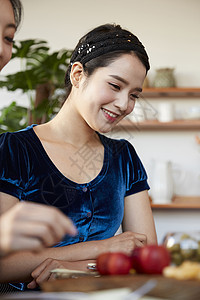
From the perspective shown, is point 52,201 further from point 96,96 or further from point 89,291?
point 89,291

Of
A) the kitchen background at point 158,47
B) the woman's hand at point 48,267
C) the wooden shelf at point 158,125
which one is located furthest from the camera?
the kitchen background at point 158,47

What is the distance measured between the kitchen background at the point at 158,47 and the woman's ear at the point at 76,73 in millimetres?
2202

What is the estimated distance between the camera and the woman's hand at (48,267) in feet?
3.66

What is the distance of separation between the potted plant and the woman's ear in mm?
1334

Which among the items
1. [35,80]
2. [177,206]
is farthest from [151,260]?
[177,206]

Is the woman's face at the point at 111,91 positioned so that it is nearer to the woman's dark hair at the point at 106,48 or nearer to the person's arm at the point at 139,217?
the woman's dark hair at the point at 106,48

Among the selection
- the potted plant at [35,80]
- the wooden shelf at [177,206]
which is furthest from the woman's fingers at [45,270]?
the wooden shelf at [177,206]

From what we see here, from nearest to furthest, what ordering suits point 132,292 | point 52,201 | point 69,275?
point 132,292, point 69,275, point 52,201

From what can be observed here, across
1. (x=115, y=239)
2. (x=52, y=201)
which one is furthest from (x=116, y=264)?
(x=52, y=201)

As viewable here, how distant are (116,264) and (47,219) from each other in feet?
0.52

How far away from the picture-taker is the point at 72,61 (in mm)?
1556

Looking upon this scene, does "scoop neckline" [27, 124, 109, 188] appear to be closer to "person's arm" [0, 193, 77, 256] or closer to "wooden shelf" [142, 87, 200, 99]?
"person's arm" [0, 193, 77, 256]

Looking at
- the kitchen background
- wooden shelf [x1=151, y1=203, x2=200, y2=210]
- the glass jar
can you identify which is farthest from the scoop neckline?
the kitchen background

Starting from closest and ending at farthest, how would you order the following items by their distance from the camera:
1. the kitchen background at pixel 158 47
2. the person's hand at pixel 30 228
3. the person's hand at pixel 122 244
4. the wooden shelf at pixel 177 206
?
1. the person's hand at pixel 30 228
2. the person's hand at pixel 122 244
3. the wooden shelf at pixel 177 206
4. the kitchen background at pixel 158 47
